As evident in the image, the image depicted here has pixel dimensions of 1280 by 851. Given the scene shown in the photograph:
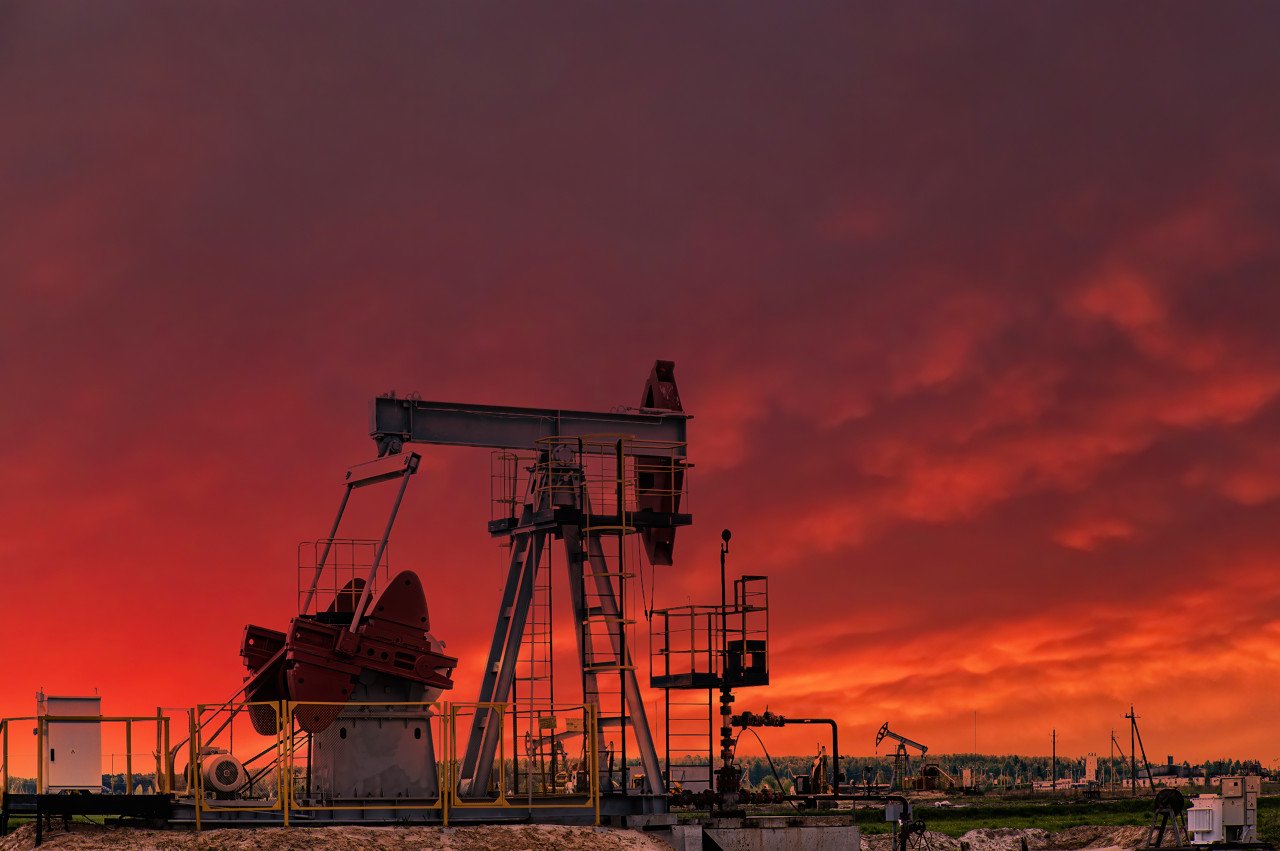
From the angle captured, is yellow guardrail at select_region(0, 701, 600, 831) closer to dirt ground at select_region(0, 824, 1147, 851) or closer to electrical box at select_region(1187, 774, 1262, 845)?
dirt ground at select_region(0, 824, 1147, 851)

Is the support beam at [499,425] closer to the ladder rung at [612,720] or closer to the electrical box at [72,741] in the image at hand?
the ladder rung at [612,720]

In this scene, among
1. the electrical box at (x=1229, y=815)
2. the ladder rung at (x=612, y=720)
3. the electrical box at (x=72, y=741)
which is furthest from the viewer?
the electrical box at (x=1229, y=815)

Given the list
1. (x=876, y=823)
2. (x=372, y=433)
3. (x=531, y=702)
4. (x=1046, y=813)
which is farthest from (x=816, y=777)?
(x=1046, y=813)

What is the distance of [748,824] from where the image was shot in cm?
2509

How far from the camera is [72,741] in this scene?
22.6m

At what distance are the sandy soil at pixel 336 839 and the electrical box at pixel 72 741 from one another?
0.59 m

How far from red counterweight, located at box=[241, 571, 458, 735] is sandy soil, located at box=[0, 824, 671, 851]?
1874mm

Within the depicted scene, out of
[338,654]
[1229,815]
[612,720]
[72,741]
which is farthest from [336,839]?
[1229,815]

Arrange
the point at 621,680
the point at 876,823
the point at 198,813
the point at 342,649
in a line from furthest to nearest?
the point at 876,823 < the point at 621,680 < the point at 342,649 < the point at 198,813

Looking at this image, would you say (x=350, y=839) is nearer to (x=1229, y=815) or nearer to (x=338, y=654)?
(x=338, y=654)

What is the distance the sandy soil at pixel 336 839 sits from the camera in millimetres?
21094

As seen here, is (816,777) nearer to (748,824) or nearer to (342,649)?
(748,824)

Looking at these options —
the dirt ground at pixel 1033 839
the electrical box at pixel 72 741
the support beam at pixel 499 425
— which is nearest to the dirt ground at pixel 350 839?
the electrical box at pixel 72 741

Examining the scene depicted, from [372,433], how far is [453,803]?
5.51 metres
